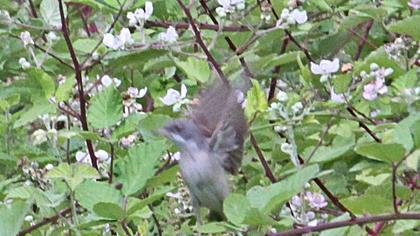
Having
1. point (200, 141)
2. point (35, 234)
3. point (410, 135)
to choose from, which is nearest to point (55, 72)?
point (200, 141)

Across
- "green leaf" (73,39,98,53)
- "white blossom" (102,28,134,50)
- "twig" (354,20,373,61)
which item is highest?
"white blossom" (102,28,134,50)

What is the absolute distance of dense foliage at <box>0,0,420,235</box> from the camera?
168 cm

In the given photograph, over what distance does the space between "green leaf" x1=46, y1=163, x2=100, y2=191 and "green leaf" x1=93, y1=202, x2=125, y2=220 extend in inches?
4.3

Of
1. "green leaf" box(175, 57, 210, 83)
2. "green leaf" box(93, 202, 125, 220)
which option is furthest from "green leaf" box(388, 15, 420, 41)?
"green leaf" box(93, 202, 125, 220)

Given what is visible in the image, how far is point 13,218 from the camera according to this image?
5.60ft

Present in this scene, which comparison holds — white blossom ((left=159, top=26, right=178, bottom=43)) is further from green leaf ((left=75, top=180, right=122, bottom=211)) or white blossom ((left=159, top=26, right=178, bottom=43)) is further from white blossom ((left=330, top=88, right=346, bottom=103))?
green leaf ((left=75, top=180, right=122, bottom=211))

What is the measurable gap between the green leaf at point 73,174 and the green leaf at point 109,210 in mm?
110

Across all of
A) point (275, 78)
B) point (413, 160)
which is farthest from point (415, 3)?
point (413, 160)

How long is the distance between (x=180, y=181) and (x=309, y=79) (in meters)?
0.36

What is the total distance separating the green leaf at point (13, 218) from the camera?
1.69 m

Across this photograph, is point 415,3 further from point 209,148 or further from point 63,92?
point 63,92

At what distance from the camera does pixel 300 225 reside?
1.73 m

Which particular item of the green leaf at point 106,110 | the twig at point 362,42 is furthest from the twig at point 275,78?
the green leaf at point 106,110

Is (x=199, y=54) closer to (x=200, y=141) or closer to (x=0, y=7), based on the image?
(x=200, y=141)
